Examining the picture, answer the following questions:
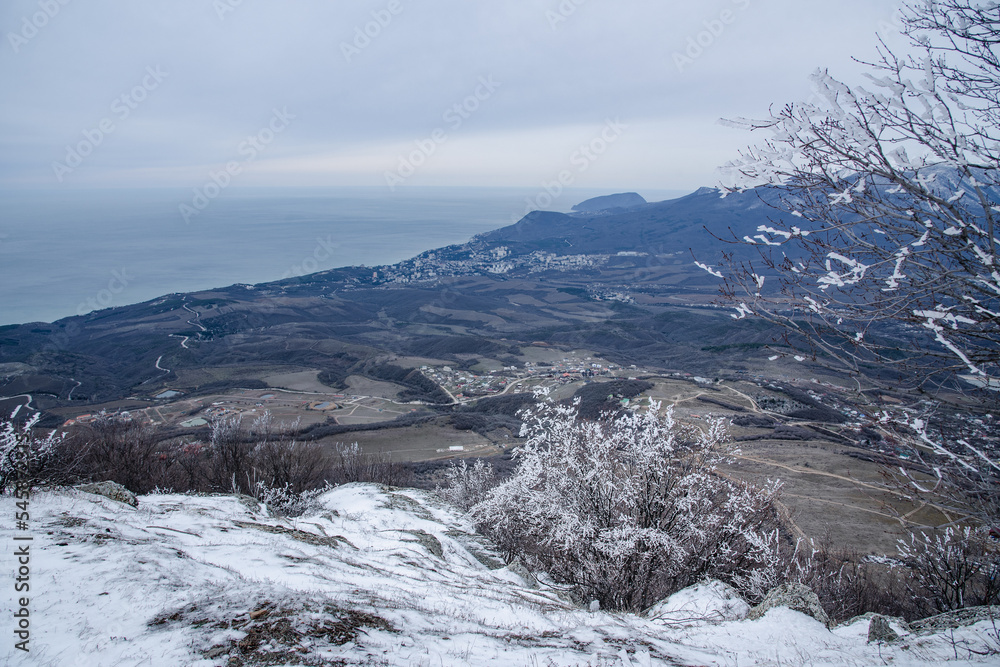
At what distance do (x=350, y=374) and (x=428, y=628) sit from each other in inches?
2343

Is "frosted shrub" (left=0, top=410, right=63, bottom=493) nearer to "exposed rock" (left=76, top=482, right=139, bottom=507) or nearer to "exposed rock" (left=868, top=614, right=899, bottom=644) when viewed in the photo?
"exposed rock" (left=76, top=482, right=139, bottom=507)

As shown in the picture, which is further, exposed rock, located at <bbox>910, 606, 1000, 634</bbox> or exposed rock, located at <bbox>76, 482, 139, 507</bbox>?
exposed rock, located at <bbox>76, 482, 139, 507</bbox>

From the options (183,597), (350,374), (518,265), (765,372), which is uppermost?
(518,265)

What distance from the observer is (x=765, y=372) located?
59.2m

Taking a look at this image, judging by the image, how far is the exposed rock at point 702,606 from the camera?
21.0 feet

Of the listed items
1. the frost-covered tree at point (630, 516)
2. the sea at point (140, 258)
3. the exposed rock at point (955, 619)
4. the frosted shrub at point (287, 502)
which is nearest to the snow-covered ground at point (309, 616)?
the exposed rock at point (955, 619)

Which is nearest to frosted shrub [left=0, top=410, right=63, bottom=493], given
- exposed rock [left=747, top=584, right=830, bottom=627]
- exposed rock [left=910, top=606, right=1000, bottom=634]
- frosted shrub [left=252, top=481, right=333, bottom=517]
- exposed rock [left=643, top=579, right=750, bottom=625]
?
frosted shrub [left=252, top=481, right=333, bottom=517]

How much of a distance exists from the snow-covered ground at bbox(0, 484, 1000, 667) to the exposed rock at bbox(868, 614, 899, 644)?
139mm

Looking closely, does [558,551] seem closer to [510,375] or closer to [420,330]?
[510,375]

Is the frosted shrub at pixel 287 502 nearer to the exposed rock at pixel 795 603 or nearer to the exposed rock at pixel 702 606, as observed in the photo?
the exposed rock at pixel 702 606

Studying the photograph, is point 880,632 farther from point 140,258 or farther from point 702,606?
point 140,258

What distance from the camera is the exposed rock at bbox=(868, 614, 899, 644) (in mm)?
4809

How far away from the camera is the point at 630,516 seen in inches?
356

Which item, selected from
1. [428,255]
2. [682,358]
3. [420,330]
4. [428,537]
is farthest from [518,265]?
[428,537]
